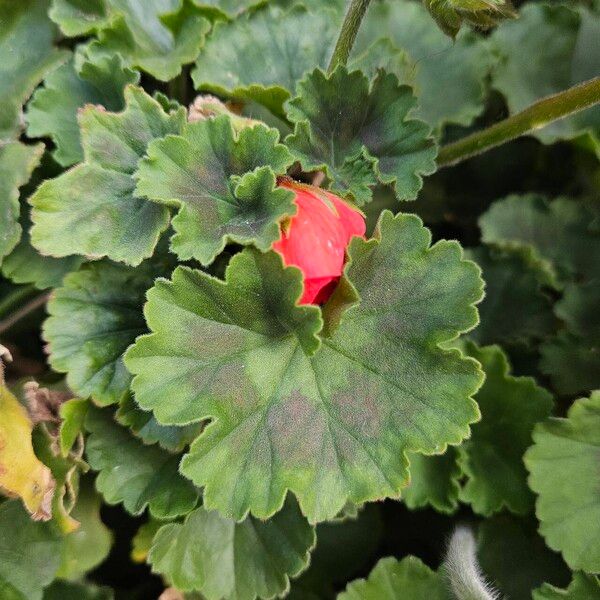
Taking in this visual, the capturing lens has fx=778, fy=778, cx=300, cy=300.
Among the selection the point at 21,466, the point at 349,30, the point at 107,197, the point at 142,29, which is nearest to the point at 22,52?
the point at 142,29

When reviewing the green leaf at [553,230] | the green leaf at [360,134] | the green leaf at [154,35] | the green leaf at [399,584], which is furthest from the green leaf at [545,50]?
the green leaf at [399,584]

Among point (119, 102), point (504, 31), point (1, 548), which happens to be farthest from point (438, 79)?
point (1, 548)

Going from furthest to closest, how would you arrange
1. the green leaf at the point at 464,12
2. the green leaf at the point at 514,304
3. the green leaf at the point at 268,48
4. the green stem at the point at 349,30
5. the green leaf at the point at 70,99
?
the green leaf at the point at 514,304 → the green leaf at the point at 268,48 → the green leaf at the point at 70,99 → the green stem at the point at 349,30 → the green leaf at the point at 464,12

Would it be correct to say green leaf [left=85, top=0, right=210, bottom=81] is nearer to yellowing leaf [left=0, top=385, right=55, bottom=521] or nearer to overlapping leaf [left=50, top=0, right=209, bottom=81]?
overlapping leaf [left=50, top=0, right=209, bottom=81]

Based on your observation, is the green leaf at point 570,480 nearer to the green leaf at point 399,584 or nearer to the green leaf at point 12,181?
the green leaf at point 399,584

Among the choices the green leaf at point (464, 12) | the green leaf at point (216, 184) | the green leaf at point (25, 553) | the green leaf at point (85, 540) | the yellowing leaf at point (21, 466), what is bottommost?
the green leaf at point (85, 540)

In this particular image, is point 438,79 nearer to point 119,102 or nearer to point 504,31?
point 504,31

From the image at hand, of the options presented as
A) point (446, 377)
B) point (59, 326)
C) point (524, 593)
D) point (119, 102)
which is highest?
point (119, 102)
